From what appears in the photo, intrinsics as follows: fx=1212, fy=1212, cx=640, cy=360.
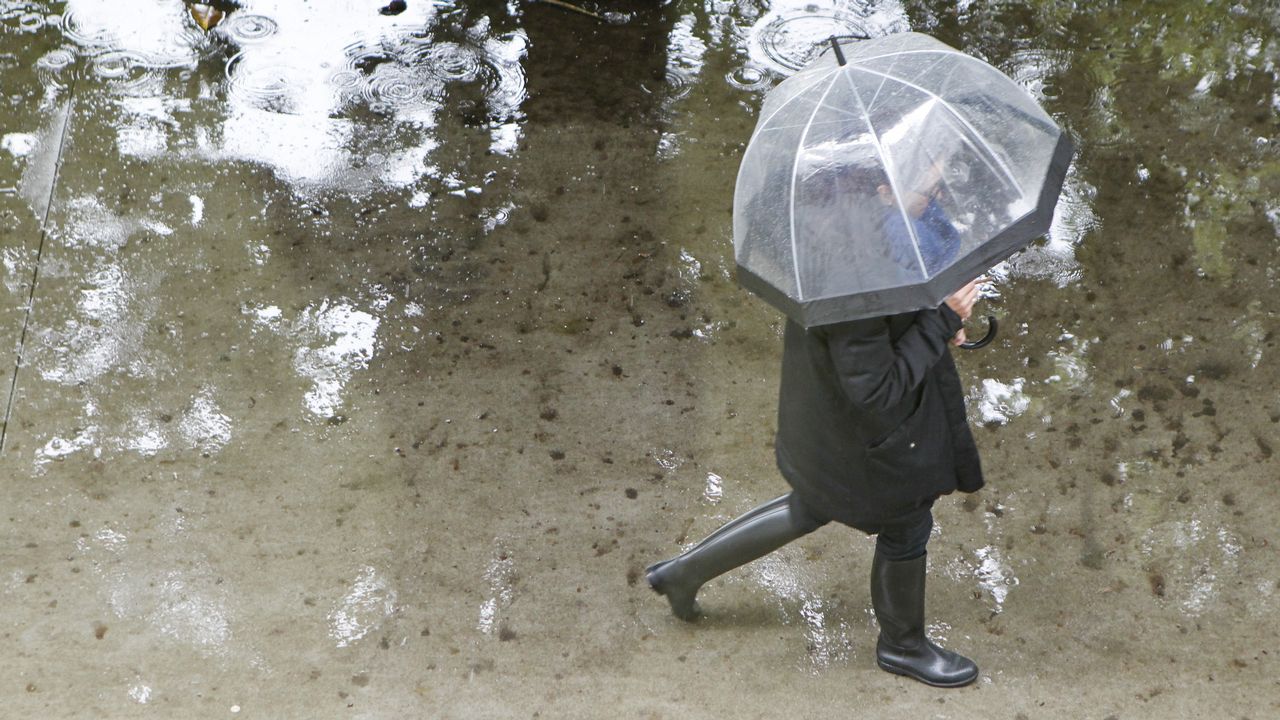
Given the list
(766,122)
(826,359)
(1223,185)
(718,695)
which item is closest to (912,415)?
(826,359)

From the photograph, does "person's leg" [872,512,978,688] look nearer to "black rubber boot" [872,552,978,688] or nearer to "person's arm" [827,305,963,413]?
"black rubber boot" [872,552,978,688]

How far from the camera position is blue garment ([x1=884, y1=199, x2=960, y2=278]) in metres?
2.10

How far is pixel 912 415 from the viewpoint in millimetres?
2402

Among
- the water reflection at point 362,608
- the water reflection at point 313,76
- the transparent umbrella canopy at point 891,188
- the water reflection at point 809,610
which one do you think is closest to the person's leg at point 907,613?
the water reflection at point 809,610

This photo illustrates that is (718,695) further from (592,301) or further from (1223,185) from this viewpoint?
(1223,185)

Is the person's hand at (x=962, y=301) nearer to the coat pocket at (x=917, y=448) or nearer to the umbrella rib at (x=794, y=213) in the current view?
the coat pocket at (x=917, y=448)

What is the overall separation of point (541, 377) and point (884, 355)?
173cm

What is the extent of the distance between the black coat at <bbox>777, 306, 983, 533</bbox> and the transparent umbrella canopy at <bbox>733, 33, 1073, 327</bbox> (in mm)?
126

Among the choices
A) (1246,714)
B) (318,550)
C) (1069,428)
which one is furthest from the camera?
(1069,428)

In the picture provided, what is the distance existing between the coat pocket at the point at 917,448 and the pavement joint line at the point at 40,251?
2.58m

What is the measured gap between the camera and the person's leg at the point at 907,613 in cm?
263

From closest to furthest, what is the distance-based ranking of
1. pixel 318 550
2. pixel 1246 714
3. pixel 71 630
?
pixel 1246 714
pixel 71 630
pixel 318 550

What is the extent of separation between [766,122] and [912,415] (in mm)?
644

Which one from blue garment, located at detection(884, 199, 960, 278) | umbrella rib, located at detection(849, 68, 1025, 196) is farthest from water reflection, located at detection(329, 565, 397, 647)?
umbrella rib, located at detection(849, 68, 1025, 196)
